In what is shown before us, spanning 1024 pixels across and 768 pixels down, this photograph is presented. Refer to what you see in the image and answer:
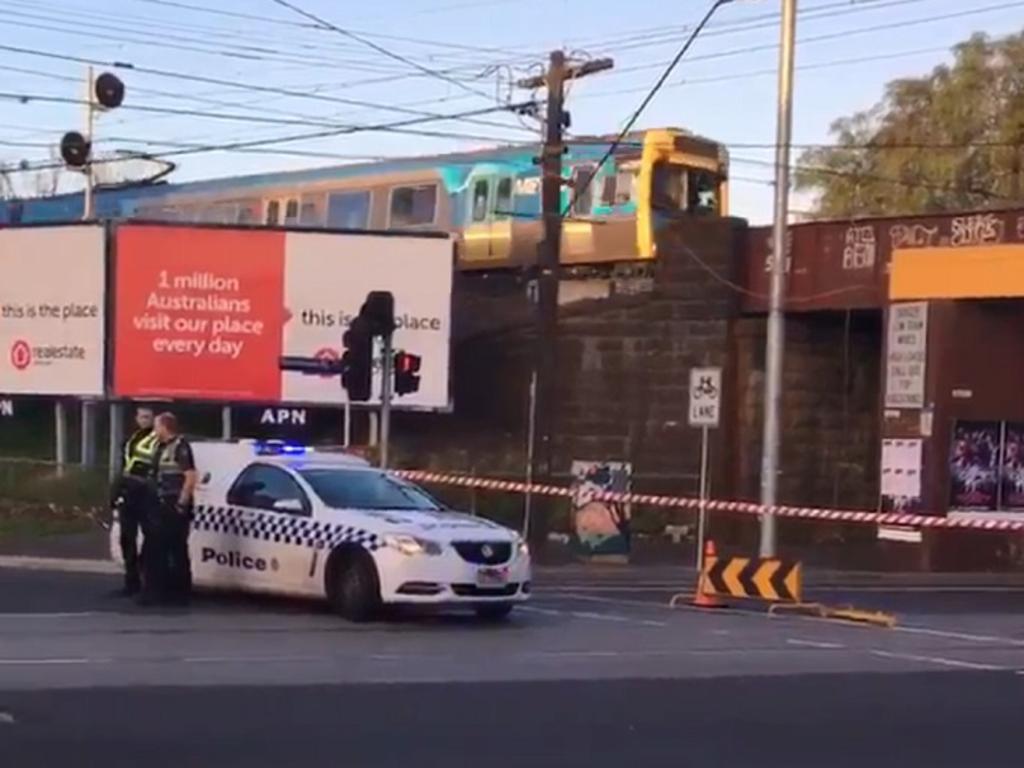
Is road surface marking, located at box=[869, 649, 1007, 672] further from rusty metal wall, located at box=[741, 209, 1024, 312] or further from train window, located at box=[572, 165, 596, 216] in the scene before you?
train window, located at box=[572, 165, 596, 216]

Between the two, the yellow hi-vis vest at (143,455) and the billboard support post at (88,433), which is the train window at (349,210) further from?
the yellow hi-vis vest at (143,455)

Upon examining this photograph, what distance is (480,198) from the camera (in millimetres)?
42406

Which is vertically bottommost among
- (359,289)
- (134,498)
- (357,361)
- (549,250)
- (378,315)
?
(134,498)

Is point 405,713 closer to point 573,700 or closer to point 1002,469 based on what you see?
point 573,700

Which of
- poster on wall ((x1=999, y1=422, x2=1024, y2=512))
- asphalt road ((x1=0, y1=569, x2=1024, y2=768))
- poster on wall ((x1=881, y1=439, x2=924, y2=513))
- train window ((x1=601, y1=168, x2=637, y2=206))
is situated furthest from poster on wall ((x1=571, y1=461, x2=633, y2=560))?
train window ((x1=601, y1=168, x2=637, y2=206))

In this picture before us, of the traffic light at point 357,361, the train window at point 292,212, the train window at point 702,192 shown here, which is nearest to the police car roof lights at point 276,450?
the traffic light at point 357,361

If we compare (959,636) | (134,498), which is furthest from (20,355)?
(959,636)

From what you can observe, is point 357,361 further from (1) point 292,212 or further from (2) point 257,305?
A: (1) point 292,212

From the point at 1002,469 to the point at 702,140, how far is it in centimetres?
923

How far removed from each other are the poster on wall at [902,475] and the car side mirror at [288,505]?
17.3 m

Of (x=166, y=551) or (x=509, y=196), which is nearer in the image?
(x=166, y=551)

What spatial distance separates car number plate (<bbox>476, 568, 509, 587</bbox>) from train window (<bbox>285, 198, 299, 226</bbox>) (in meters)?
27.5

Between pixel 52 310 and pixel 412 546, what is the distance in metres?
23.3

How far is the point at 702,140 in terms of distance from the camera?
41.4m
